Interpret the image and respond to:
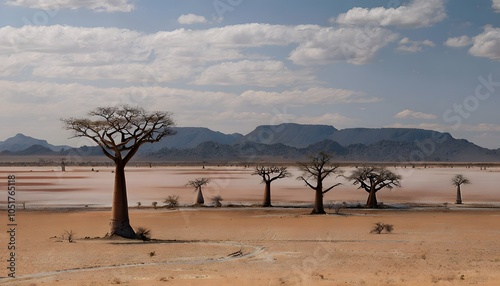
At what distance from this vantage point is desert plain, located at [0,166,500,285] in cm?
1817

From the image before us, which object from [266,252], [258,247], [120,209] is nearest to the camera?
[266,252]

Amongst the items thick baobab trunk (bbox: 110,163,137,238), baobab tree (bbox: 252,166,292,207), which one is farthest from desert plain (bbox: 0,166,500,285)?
baobab tree (bbox: 252,166,292,207)

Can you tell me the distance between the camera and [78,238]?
28625 mm

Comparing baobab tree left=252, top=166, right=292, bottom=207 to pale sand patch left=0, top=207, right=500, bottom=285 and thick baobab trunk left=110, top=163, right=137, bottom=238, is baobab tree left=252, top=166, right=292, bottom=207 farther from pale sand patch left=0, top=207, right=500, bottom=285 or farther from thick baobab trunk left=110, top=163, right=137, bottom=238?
thick baobab trunk left=110, top=163, right=137, bottom=238

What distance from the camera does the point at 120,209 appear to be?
1064 inches

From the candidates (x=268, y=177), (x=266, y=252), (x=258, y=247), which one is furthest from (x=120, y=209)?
(x=268, y=177)

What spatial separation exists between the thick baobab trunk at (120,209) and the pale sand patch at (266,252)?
0.97 m

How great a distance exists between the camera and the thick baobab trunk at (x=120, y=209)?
27.0 m

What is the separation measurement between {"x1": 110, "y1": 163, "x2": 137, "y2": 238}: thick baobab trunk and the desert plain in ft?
2.73

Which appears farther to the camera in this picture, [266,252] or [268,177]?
[268,177]

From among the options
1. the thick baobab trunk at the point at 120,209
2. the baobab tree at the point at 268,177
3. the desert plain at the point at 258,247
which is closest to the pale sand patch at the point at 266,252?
the desert plain at the point at 258,247

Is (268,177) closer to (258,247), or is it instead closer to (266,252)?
(258,247)

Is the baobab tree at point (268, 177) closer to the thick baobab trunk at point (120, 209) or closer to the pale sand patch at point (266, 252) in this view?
the pale sand patch at point (266, 252)

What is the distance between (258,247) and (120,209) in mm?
5969
